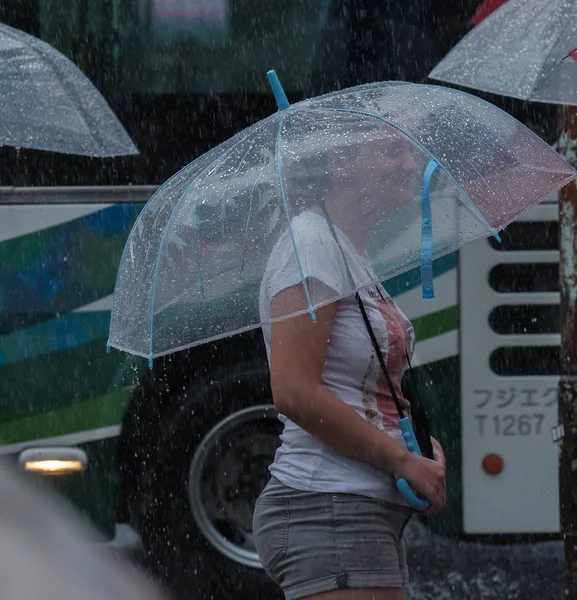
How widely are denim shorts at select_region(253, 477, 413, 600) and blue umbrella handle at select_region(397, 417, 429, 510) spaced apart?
59 mm

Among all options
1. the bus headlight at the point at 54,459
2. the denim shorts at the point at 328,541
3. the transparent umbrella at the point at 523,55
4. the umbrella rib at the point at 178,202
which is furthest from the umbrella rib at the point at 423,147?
the bus headlight at the point at 54,459

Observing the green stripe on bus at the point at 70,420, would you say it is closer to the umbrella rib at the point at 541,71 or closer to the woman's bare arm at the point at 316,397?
the umbrella rib at the point at 541,71

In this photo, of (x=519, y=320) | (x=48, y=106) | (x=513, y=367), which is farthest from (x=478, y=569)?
(x=48, y=106)

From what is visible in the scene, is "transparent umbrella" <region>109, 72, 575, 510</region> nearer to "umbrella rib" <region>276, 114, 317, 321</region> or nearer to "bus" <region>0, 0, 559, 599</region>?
"umbrella rib" <region>276, 114, 317, 321</region>

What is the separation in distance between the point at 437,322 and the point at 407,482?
3.17 meters

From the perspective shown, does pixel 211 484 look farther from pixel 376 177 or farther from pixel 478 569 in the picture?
pixel 376 177

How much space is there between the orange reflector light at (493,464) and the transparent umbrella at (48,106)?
2225 mm

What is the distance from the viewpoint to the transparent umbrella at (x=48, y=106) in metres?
4.91

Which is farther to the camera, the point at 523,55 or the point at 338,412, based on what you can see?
the point at 523,55

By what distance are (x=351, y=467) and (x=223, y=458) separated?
322 centimetres

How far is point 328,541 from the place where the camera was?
280 centimetres

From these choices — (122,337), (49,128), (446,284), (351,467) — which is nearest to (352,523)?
(351,467)

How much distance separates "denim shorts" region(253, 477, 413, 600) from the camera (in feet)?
9.12

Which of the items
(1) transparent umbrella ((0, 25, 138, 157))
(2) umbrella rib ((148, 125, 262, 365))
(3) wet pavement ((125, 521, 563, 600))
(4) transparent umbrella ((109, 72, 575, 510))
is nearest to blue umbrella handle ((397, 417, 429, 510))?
(4) transparent umbrella ((109, 72, 575, 510))
